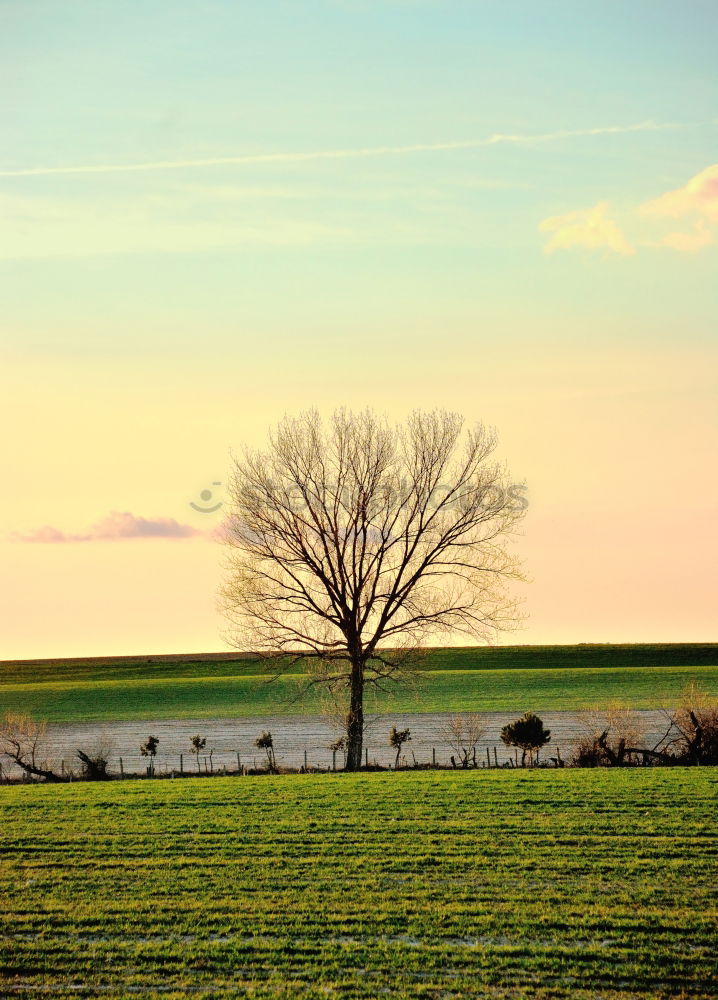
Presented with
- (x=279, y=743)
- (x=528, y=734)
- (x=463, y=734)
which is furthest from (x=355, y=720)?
(x=279, y=743)

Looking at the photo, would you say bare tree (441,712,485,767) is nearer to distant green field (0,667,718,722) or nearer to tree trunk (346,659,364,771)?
tree trunk (346,659,364,771)

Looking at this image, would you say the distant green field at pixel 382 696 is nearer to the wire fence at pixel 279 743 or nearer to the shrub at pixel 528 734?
the wire fence at pixel 279 743

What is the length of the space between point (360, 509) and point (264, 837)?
1898 centimetres

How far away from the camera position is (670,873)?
17266mm

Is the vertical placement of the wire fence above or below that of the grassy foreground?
below

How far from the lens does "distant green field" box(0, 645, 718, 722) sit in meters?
68.7

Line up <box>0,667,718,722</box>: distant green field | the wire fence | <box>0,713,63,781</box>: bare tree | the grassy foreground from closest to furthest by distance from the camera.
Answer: the grassy foreground < <box>0,713,63,781</box>: bare tree < the wire fence < <box>0,667,718,722</box>: distant green field

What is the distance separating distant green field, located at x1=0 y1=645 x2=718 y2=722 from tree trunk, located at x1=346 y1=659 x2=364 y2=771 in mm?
16572

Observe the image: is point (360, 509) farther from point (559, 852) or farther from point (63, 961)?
point (63, 961)

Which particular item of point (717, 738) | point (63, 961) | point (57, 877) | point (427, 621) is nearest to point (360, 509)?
point (427, 621)

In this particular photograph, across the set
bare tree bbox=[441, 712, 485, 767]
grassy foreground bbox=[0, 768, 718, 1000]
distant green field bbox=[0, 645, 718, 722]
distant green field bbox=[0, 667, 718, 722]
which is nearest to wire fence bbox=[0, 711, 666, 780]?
bare tree bbox=[441, 712, 485, 767]

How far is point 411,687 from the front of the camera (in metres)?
51.1

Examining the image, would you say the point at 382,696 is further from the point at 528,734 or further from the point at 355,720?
the point at 528,734

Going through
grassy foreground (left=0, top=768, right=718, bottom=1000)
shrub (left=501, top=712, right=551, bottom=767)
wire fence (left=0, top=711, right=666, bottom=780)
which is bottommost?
wire fence (left=0, top=711, right=666, bottom=780)
